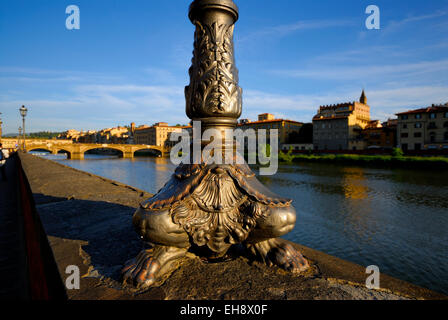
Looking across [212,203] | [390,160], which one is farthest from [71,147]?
[212,203]

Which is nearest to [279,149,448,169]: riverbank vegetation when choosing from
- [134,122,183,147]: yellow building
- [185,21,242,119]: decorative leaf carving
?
[185,21,242,119]: decorative leaf carving

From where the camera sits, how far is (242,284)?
76.0 inches

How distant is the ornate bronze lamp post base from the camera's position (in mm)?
1999

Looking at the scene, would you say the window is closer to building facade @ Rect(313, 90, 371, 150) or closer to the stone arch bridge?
building facade @ Rect(313, 90, 371, 150)

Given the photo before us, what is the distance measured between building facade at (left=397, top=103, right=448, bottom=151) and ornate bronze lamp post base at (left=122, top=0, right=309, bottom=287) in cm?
5211

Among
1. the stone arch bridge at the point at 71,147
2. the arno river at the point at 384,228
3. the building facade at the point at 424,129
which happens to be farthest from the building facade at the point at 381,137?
the stone arch bridge at the point at 71,147

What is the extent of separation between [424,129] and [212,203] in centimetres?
5406

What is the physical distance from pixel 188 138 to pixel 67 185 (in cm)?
591

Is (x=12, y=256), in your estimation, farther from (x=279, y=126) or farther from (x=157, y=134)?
(x=157, y=134)

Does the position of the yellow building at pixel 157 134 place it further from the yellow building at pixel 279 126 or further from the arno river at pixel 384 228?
the arno river at pixel 384 228

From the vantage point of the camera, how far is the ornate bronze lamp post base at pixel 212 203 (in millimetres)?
1999
